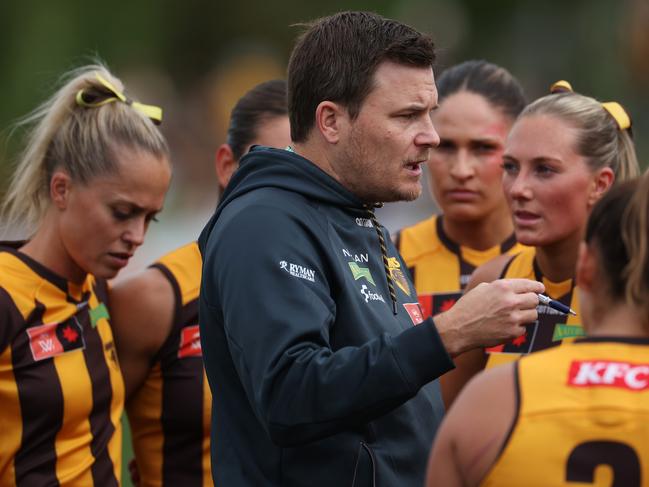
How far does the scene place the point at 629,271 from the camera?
8.51ft

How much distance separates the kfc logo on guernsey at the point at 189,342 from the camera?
4.46m

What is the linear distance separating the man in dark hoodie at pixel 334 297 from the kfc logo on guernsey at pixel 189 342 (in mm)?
1129

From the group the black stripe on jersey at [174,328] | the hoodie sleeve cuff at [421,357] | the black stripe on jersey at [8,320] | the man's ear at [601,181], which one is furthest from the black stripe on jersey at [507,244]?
the hoodie sleeve cuff at [421,357]

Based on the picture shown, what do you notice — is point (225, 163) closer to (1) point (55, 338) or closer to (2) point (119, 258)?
(2) point (119, 258)

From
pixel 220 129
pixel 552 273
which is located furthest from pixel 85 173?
pixel 220 129

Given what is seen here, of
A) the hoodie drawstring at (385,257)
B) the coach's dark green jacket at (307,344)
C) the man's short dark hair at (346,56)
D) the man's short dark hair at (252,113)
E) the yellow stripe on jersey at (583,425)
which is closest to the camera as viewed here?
the yellow stripe on jersey at (583,425)

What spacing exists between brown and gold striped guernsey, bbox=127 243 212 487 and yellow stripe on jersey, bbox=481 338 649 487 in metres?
2.05

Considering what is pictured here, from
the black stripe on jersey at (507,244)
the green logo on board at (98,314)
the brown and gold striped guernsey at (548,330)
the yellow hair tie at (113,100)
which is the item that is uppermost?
the yellow hair tie at (113,100)

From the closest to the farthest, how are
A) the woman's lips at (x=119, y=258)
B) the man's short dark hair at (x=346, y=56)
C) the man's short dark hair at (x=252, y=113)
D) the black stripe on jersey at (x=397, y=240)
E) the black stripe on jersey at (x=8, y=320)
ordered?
the man's short dark hair at (x=346, y=56), the black stripe on jersey at (x=8, y=320), the woman's lips at (x=119, y=258), the man's short dark hair at (x=252, y=113), the black stripe on jersey at (x=397, y=240)

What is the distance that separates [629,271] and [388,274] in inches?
39.4

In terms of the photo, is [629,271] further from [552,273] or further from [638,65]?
[638,65]

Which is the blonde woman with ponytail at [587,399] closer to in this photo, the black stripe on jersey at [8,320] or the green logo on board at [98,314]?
the black stripe on jersey at [8,320]

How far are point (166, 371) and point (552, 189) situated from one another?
5.34 ft

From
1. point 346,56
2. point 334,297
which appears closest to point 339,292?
point 334,297
